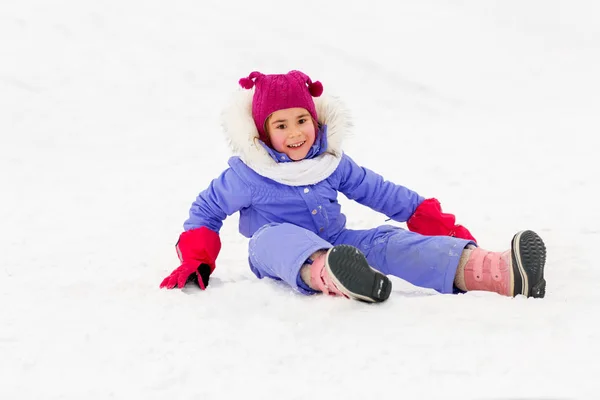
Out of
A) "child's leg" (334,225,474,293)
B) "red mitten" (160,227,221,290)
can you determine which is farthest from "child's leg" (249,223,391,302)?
"child's leg" (334,225,474,293)

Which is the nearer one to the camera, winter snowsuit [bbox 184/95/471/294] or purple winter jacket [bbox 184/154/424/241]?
winter snowsuit [bbox 184/95/471/294]

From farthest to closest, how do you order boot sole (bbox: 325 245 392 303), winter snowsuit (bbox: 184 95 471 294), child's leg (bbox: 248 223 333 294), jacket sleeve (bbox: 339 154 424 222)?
jacket sleeve (bbox: 339 154 424 222) < winter snowsuit (bbox: 184 95 471 294) < child's leg (bbox: 248 223 333 294) < boot sole (bbox: 325 245 392 303)

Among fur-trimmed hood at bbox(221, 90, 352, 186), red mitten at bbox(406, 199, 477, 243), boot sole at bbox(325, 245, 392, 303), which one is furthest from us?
red mitten at bbox(406, 199, 477, 243)

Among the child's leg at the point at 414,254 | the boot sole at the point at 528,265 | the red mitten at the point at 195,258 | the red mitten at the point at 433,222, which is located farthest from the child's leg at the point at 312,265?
the red mitten at the point at 433,222

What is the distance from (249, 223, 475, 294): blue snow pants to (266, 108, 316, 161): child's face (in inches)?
14.7

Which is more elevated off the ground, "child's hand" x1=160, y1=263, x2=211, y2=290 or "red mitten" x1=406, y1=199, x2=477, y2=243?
"red mitten" x1=406, y1=199, x2=477, y2=243

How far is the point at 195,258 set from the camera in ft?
9.22

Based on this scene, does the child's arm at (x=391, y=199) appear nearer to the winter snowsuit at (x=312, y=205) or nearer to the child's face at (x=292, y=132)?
the winter snowsuit at (x=312, y=205)

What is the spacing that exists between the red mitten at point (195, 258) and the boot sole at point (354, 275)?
0.69 meters

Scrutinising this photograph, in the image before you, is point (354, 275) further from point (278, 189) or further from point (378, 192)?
point (378, 192)

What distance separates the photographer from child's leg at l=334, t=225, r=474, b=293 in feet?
8.64

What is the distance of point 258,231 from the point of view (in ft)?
9.23

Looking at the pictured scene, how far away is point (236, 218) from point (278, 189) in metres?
1.40

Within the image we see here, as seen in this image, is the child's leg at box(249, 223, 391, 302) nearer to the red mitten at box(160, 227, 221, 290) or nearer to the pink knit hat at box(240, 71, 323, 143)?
the red mitten at box(160, 227, 221, 290)
